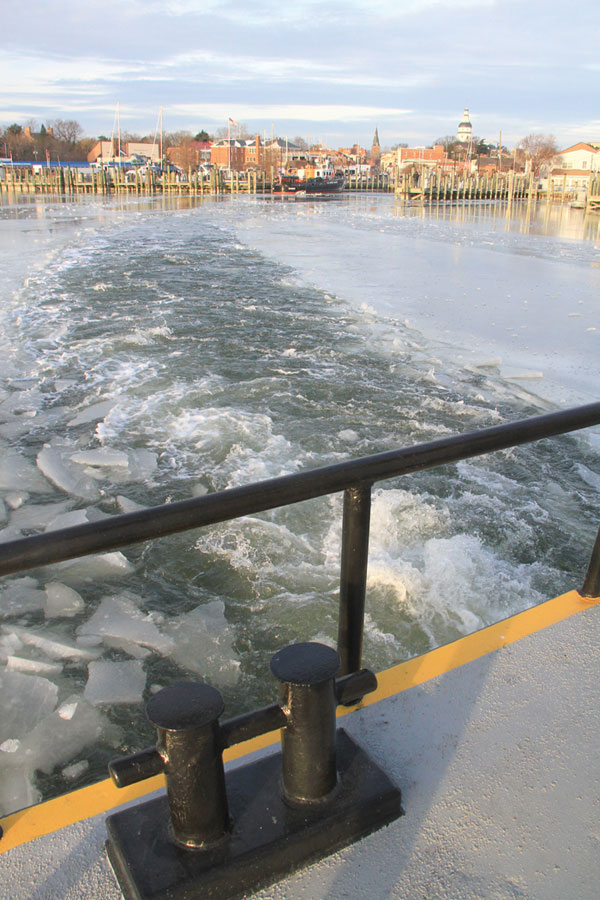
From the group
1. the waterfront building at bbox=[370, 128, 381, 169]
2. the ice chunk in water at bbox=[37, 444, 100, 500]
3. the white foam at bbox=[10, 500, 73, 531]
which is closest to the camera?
the white foam at bbox=[10, 500, 73, 531]

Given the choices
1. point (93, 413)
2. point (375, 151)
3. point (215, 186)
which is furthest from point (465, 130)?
point (93, 413)

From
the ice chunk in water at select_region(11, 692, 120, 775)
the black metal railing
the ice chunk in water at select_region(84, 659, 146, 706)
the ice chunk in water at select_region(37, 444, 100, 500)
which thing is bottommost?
the ice chunk in water at select_region(11, 692, 120, 775)

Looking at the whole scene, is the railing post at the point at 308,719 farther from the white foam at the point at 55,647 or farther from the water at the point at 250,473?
the white foam at the point at 55,647

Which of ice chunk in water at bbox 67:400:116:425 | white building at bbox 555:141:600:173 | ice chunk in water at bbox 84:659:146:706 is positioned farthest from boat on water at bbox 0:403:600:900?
white building at bbox 555:141:600:173

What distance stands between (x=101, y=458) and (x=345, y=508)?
4399mm

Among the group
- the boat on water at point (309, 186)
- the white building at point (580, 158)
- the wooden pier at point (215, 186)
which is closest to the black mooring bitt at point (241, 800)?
the wooden pier at point (215, 186)

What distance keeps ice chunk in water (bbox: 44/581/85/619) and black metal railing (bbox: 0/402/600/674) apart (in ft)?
7.82

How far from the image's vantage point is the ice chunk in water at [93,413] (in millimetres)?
6875

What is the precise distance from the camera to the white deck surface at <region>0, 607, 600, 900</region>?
4.75ft

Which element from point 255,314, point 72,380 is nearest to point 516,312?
point 255,314

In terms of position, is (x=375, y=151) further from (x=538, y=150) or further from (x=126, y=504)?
(x=126, y=504)

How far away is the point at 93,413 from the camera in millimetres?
7066

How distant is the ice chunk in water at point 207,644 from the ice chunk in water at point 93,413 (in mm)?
3539

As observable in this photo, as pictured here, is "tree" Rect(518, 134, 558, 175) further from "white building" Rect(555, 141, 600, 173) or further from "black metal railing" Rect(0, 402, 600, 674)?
"black metal railing" Rect(0, 402, 600, 674)
